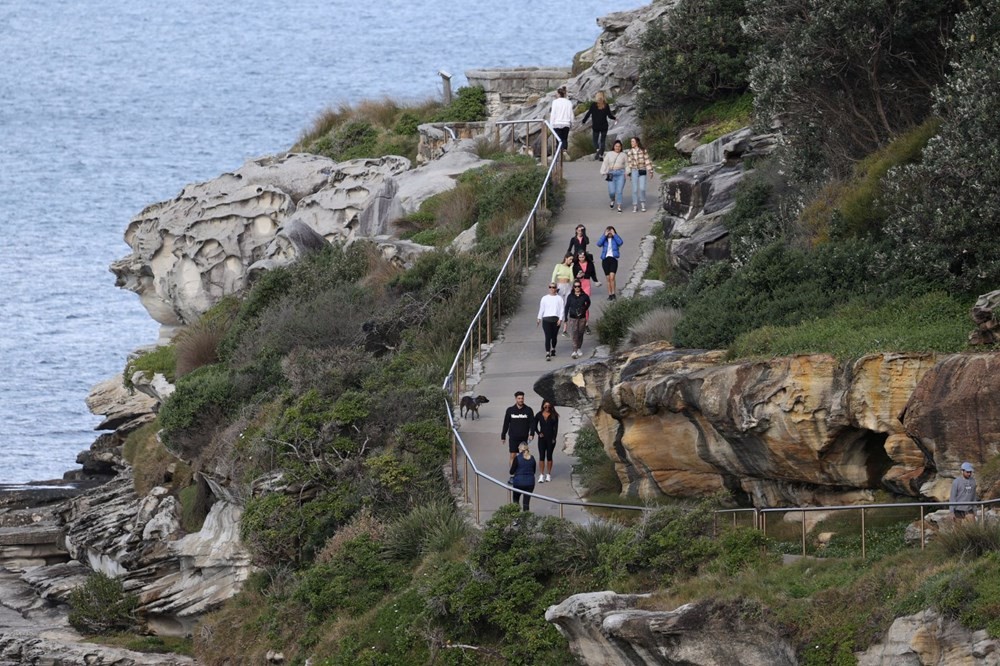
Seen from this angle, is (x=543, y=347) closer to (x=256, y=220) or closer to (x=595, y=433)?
(x=595, y=433)

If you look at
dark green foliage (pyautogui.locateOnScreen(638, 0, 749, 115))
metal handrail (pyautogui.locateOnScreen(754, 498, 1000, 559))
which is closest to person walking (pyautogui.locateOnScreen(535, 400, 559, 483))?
metal handrail (pyautogui.locateOnScreen(754, 498, 1000, 559))

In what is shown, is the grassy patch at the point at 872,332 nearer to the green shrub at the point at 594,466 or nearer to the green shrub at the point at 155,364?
the green shrub at the point at 594,466

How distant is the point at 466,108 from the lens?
182 ft

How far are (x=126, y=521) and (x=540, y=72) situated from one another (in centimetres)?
2286

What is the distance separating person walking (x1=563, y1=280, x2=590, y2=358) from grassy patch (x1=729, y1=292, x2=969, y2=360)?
17.8ft

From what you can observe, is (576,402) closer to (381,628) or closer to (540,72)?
(381,628)

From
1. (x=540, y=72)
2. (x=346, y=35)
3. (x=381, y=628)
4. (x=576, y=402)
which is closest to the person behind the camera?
(x=381, y=628)

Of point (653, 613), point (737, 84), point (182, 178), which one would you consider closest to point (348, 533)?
point (653, 613)

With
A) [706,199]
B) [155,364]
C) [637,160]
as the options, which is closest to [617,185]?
[637,160]

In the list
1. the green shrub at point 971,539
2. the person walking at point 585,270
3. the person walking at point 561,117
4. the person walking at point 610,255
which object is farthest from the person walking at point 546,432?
the person walking at point 561,117

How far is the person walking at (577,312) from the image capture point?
105ft

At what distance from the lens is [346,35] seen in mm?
158250

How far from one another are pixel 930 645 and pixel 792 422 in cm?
510

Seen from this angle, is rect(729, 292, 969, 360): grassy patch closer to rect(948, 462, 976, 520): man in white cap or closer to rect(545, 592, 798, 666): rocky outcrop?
rect(948, 462, 976, 520): man in white cap
